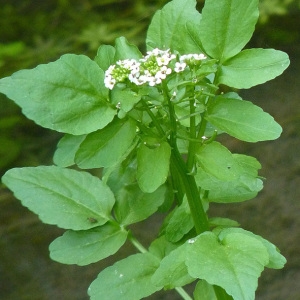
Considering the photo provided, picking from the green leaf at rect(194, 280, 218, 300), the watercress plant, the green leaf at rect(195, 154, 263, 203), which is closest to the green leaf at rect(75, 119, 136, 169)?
the watercress plant

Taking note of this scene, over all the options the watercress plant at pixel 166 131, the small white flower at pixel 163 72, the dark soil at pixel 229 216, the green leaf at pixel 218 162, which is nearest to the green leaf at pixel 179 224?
the watercress plant at pixel 166 131

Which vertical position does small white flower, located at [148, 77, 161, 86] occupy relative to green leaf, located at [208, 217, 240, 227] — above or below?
above

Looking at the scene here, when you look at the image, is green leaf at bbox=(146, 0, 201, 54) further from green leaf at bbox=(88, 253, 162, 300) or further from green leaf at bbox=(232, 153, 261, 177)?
green leaf at bbox=(88, 253, 162, 300)

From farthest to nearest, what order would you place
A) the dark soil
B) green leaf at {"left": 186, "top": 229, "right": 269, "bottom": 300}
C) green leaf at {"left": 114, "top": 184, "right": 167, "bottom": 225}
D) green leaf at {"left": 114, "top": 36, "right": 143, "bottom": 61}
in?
1. the dark soil
2. green leaf at {"left": 114, "top": 184, "right": 167, "bottom": 225}
3. green leaf at {"left": 114, "top": 36, "right": 143, "bottom": 61}
4. green leaf at {"left": 186, "top": 229, "right": 269, "bottom": 300}

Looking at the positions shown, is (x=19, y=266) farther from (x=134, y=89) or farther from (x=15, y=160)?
(x=134, y=89)

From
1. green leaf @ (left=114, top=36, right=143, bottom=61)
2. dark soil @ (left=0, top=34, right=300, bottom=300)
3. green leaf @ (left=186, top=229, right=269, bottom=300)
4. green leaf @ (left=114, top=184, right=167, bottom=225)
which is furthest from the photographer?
dark soil @ (left=0, top=34, right=300, bottom=300)

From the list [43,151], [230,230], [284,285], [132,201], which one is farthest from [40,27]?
[230,230]

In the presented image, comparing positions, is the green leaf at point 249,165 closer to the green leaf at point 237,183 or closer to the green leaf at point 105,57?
the green leaf at point 237,183
